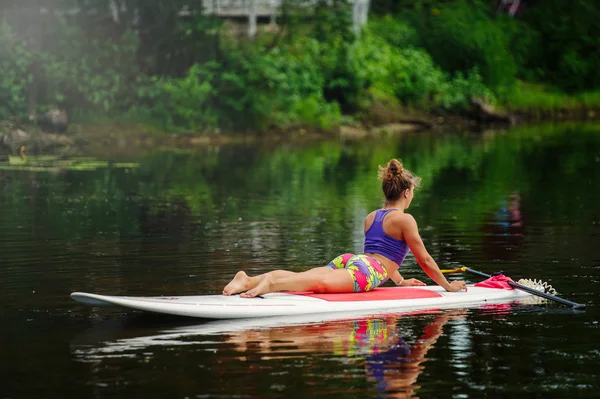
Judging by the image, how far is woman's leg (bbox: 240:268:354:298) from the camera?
10469 millimetres

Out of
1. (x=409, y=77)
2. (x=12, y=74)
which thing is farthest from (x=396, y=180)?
(x=409, y=77)

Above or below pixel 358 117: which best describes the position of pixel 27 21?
above

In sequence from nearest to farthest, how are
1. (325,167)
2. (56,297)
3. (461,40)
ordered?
(56,297)
(325,167)
(461,40)

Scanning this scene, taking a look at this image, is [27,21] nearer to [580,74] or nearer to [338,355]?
[580,74]

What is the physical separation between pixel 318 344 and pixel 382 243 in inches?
70.1

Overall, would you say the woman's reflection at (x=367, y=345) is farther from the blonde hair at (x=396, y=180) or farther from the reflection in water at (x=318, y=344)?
the blonde hair at (x=396, y=180)

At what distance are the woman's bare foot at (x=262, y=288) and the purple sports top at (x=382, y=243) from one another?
1.06m

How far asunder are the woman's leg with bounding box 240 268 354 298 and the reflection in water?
0.28 meters

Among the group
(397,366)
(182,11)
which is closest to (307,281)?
(397,366)

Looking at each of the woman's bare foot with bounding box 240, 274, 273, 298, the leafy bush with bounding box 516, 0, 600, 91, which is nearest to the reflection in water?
the woman's bare foot with bounding box 240, 274, 273, 298

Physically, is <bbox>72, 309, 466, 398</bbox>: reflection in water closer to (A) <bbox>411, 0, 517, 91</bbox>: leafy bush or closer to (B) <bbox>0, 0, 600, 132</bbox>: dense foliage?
(B) <bbox>0, 0, 600, 132</bbox>: dense foliage

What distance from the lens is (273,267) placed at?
13562 mm

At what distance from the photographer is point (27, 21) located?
37125 millimetres

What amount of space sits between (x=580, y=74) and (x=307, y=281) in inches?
1608
